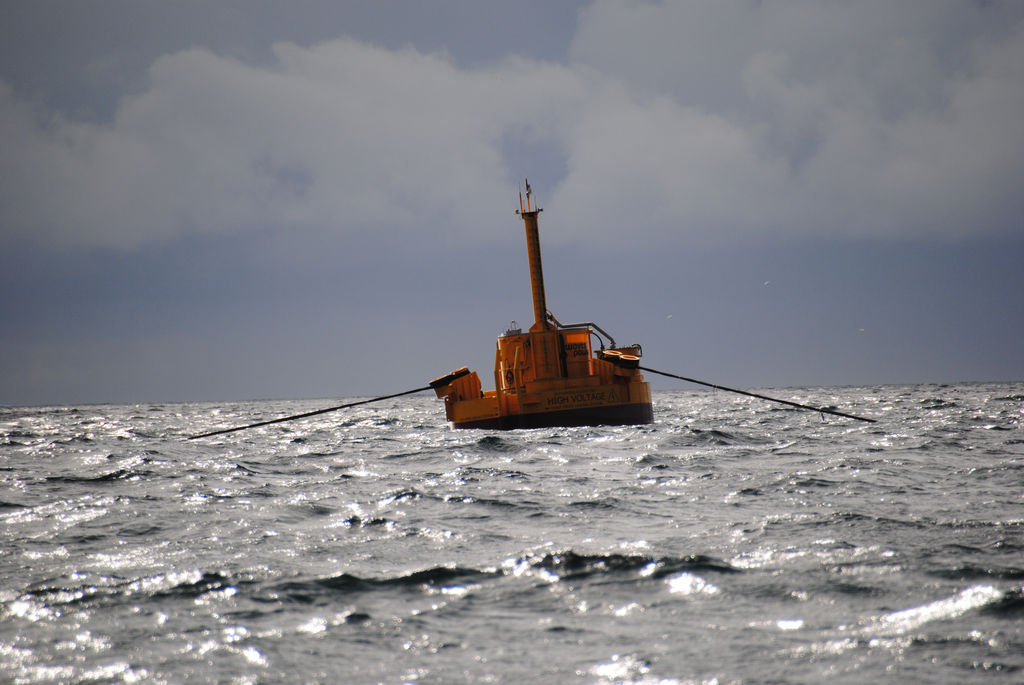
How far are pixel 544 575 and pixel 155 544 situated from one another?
409 cm

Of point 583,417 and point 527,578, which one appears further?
point 583,417

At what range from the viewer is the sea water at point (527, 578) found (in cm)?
407

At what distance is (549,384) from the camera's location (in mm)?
24109

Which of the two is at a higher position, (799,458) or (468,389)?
(468,389)

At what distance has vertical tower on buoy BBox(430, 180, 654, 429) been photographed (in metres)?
23.9

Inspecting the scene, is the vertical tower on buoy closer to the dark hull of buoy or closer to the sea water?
the dark hull of buoy

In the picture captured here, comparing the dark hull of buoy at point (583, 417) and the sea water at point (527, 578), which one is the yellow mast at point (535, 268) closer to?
the dark hull of buoy at point (583, 417)

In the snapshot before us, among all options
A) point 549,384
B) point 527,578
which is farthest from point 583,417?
point 527,578

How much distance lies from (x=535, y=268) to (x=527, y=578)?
22526 millimetres

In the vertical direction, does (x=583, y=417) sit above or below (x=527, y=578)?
above

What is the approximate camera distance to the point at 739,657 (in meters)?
4.07

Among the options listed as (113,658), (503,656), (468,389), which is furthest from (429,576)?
(468,389)

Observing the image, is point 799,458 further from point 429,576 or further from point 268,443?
point 268,443

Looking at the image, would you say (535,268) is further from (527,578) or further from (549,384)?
(527,578)
